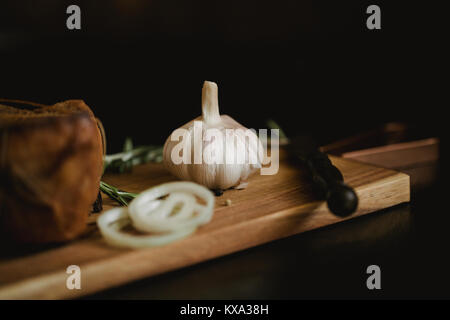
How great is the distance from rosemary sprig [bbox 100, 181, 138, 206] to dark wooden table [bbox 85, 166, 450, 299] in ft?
0.89

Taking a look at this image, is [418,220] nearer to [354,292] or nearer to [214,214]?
[354,292]

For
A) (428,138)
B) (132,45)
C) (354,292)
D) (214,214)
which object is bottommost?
(354,292)

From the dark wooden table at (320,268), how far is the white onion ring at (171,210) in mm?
88

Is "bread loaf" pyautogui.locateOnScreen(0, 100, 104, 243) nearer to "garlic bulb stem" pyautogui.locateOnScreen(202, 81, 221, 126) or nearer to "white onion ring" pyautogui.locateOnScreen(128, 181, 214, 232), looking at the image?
"white onion ring" pyautogui.locateOnScreen(128, 181, 214, 232)

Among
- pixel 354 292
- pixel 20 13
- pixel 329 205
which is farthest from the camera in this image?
pixel 20 13

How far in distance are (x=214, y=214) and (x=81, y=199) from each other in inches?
10.9

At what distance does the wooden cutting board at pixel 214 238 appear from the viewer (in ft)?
2.33

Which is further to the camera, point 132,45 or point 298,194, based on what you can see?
point 132,45

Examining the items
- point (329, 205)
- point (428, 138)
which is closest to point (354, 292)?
point (329, 205)

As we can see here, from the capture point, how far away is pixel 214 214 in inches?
35.9

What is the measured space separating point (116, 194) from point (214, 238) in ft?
1.05

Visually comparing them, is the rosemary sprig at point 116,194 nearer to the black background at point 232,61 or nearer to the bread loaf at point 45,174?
the bread loaf at point 45,174

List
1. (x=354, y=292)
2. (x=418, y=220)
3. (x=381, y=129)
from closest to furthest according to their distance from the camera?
(x=354, y=292)
(x=418, y=220)
(x=381, y=129)

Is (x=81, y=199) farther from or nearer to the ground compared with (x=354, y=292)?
farther from the ground
